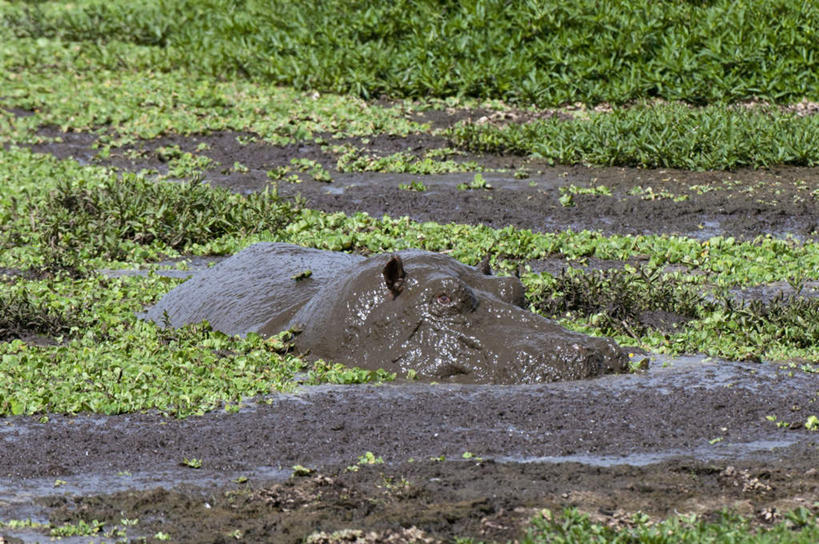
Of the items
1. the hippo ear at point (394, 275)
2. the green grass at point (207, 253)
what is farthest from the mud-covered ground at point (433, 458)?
the hippo ear at point (394, 275)

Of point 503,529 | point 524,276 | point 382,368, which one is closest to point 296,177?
point 524,276

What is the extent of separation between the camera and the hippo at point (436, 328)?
7.40m

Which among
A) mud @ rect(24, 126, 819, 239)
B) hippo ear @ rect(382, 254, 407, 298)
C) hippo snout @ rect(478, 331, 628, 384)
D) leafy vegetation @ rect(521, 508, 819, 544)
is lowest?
mud @ rect(24, 126, 819, 239)

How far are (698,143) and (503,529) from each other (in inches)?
410

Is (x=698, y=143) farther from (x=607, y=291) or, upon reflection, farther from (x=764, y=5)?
(x=607, y=291)

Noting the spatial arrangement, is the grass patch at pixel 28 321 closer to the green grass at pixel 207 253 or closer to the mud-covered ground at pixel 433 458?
the green grass at pixel 207 253

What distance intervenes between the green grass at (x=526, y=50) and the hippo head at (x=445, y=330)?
32.0ft

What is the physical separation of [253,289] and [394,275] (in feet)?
5.64

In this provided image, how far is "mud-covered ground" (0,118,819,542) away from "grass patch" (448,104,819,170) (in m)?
6.70

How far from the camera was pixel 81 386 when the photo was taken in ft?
24.2

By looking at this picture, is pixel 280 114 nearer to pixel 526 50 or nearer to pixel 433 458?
pixel 526 50

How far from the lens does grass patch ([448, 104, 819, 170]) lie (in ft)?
47.0

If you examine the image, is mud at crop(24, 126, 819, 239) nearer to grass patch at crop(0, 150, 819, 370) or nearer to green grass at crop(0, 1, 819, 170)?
green grass at crop(0, 1, 819, 170)

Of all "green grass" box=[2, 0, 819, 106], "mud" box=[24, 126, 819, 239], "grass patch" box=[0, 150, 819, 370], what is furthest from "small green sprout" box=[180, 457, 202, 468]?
"green grass" box=[2, 0, 819, 106]
